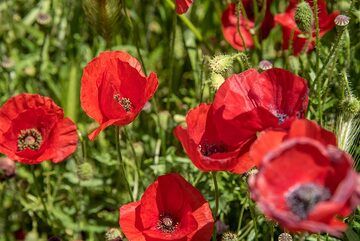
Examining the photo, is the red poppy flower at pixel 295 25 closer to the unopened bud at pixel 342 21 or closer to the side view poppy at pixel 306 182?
the unopened bud at pixel 342 21

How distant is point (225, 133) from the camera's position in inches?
77.0

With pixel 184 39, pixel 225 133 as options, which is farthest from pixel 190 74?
pixel 225 133

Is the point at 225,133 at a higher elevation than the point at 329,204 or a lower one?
lower

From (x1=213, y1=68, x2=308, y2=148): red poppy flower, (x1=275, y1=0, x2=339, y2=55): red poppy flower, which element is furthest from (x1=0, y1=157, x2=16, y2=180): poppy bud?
(x1=275, y1=0, x2=339, y2=55): red poppy flower

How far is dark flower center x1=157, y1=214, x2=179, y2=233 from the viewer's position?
2090 mm

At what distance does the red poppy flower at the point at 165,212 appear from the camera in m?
1.99

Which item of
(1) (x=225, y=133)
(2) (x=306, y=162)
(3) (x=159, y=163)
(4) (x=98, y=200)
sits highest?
(2) (x=306, y=162)

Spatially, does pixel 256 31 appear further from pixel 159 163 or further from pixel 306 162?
pixel 306 162

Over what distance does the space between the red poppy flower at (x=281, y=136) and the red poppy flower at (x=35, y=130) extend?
3.06ft

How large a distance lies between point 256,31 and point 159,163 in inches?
28.4

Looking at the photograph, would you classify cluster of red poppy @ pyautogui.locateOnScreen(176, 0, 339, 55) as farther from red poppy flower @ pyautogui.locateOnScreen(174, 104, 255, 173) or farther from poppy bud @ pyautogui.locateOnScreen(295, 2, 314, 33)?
red poppy flower @ pyautogui.locateOnScreen(174, 104, 255, 173)

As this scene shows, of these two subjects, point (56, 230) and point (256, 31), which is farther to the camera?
point (256, 31)

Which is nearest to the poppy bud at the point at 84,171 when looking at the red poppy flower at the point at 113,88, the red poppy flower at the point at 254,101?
the red poppy flower at the point at 113,88

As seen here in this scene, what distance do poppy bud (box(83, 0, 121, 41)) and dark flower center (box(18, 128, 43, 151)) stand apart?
0.44m
